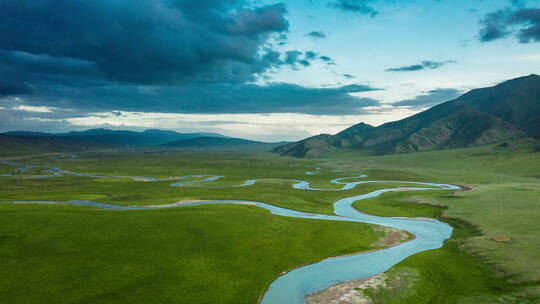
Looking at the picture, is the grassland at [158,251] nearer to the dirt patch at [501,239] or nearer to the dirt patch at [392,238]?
the dirt patch at [392,238]

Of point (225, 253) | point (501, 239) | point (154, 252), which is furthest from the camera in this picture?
point (501, 239)

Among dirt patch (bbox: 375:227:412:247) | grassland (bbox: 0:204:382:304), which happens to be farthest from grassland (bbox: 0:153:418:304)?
dirt patch (bbox: 375:227:412:247)

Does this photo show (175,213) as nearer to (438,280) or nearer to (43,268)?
(43,268)

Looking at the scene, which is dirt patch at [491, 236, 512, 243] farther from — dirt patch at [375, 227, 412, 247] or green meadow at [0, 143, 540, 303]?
dirt patch at [375, 227, 412, 247]

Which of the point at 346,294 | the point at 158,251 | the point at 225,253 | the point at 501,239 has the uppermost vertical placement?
the point at 501,239

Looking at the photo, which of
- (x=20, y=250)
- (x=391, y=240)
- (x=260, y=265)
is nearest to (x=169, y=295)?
(x=260, y=265)

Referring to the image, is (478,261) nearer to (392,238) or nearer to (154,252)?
(392,238)

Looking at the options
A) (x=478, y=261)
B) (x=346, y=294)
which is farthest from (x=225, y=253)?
(x=478, y=261)

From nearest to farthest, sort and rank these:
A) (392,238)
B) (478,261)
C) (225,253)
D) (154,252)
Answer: (478,261) < (154,252) < (225,253) < (392,238)

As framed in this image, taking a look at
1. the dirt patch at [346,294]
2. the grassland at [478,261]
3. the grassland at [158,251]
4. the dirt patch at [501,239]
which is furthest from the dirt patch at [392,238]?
the dirt patch at [346,294]
